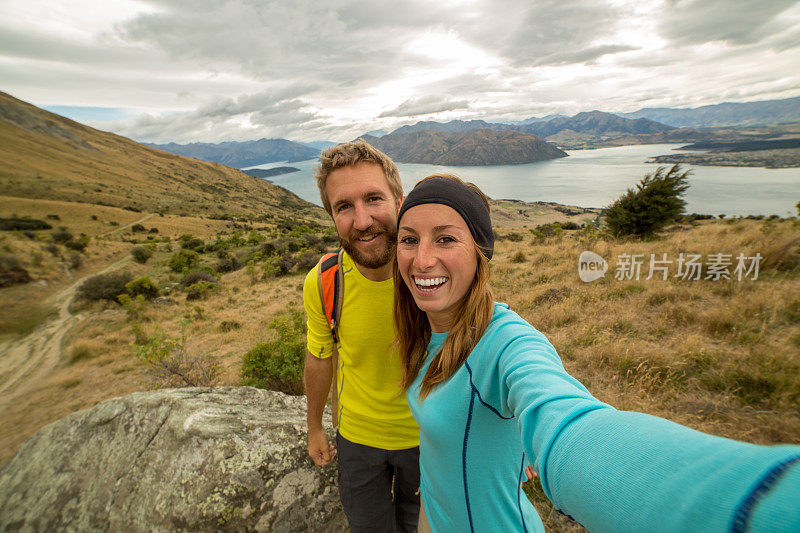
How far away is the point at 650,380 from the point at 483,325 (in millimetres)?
3593

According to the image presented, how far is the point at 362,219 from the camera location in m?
1.96

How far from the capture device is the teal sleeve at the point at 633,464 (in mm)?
445

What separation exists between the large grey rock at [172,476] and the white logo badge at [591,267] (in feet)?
24.9

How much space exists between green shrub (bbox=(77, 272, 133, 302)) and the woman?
68.8ft

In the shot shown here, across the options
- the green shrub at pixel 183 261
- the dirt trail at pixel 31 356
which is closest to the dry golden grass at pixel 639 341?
the dirt trail at pixel 31 356

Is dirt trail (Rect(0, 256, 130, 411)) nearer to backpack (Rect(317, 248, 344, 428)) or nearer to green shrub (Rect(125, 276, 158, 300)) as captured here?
green shrub (Rect(125, 276, 158, 300))

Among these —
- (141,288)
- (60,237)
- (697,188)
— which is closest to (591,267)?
(141,288)

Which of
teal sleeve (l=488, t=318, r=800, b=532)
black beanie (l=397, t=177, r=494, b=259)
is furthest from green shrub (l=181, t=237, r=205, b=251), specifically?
teal sleeve (l=488, t=318, r=800, b=532)

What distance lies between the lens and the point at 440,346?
1.56 m

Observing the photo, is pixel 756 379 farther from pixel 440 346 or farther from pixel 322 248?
pixel 322 248

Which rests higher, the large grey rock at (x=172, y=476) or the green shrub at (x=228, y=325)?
the large grey rock at (x=172, y=476)

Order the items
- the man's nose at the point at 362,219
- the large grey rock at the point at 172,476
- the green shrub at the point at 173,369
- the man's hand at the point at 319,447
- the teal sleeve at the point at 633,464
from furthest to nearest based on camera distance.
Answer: the green shrub at the point at 173,369 < the man's hand at the point at 319,447 < the large grey rock at the point at 172,476 < the man's nose at the point at 362,219 < the teal sleeve at the point at 633,464

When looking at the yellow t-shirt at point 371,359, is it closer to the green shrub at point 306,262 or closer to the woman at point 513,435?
the woman at point 513,435

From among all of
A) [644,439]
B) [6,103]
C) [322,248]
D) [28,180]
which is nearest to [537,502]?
[644,439]
